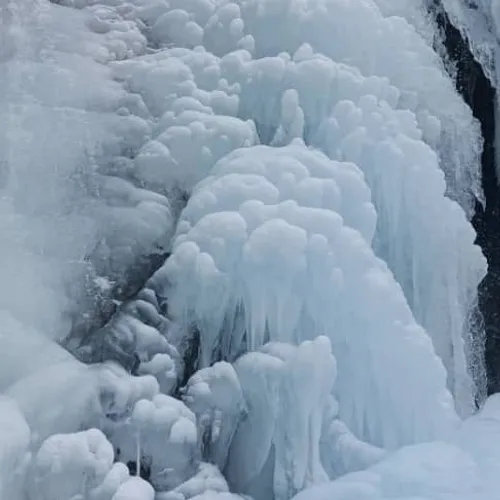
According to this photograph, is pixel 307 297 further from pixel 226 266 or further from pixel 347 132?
pixel 347 132

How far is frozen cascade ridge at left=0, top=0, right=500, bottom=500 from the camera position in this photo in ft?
10.1

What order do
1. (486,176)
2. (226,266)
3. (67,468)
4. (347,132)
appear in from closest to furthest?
1. (67,468)
2. (226,266)
3. (347,132)
4. (486,176)

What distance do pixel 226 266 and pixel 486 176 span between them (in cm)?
264

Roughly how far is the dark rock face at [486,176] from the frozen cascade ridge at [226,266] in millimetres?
844

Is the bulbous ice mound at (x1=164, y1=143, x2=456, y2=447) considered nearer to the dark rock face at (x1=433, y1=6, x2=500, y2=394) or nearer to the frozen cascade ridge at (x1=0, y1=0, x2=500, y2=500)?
the frozen cascade ridge at (x1=0, y1=0, x2=500, y2=500)

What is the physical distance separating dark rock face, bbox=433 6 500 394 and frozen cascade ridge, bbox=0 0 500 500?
2.77 feet

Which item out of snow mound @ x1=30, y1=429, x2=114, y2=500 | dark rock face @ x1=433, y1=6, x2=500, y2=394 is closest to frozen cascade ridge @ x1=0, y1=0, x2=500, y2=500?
snow mound @ x1=30, y1=429, x2=114, y2=500

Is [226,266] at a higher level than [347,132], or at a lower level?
lower

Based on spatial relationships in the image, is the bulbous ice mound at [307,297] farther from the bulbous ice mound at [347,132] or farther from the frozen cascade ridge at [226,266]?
the bulbous ice mound at [347,132]

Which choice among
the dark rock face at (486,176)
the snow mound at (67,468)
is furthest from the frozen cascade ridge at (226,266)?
the dark rock face at (486,176)

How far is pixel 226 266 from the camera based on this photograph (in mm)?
3305

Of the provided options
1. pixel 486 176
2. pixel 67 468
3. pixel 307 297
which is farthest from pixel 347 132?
pixel 67 468

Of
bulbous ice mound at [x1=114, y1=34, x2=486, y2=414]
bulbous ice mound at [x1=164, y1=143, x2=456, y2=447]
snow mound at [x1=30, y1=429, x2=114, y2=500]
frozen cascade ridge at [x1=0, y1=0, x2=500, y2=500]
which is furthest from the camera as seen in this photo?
bulbous ice mound at [x1=114, y1=34, x2=486, y2=414]

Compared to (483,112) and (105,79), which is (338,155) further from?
(483,112)
